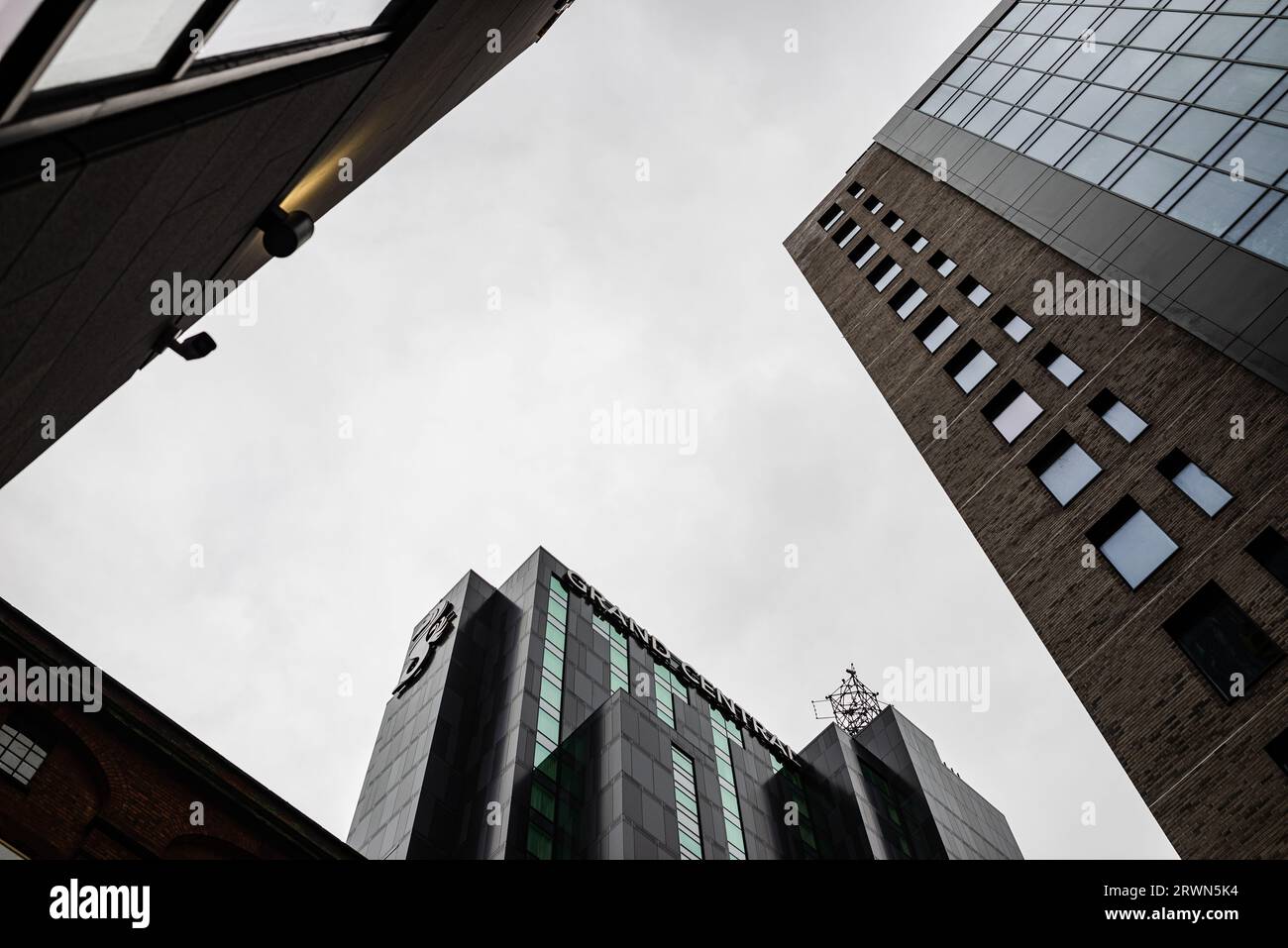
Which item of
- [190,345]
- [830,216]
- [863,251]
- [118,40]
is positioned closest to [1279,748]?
[118,40]

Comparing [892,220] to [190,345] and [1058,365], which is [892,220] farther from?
[190,345]

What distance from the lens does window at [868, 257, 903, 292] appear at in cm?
3155

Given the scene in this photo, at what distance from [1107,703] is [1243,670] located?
2.36 m

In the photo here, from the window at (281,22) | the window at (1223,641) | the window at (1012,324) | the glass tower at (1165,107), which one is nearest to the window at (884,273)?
the glass tower at (1165,107)

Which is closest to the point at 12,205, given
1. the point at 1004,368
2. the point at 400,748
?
the point at 1004,368

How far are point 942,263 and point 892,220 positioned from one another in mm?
5928

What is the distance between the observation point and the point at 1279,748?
13.5 m

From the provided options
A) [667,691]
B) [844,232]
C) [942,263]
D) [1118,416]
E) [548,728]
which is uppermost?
[844,232]

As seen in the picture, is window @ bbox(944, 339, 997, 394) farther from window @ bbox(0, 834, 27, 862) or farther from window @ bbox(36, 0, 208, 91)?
window @ bbox(0, 834, 27, 862)

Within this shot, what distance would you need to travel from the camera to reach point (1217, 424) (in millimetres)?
17062

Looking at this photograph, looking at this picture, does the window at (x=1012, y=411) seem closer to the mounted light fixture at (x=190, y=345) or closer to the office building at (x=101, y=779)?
the mounted light fixture at (x=190, y=345)

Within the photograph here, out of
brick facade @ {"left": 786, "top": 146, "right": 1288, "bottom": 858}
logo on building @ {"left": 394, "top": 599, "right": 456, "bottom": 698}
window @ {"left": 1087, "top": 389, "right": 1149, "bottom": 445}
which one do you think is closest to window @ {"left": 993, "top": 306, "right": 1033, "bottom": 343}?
brick facade @ {"left": 786, "top": 146, "right": 1288, "bottom": 858}

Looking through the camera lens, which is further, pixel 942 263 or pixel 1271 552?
pixel 942 263
